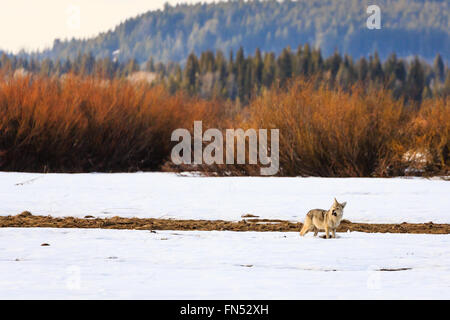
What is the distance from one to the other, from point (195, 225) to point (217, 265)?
263 centimetres

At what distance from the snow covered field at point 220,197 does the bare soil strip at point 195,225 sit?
15.6 inches

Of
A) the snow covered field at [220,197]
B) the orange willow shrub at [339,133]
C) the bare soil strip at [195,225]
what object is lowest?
the bare soil strip at [195,225]

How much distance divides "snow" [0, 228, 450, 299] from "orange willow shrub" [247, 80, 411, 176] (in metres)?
6.05


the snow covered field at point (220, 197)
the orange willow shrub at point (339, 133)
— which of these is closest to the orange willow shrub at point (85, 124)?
the snow covered field at point (220, 197)

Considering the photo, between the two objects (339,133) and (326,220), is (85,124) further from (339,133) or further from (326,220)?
(326,220)

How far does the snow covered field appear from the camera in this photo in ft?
30.4

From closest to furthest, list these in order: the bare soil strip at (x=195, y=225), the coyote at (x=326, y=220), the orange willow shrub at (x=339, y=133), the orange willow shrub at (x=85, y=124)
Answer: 1. the coyote at (x=326, y=220)
2. the bare soil strip at (x=195, y=225)
3. the orange willow shrub at (x=339, y=133)
4. the orange willow shrub at (x=85, y=124)

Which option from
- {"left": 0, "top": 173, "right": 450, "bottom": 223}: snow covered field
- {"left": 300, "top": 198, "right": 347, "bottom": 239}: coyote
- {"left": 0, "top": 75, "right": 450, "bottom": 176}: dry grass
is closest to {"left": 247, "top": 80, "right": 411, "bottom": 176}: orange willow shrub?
{"left": 0, "top": 75, "right": 450, "bottom": 176}: dry grass

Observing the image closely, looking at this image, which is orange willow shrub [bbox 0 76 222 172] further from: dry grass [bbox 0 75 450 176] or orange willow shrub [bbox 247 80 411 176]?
orange willow shrub [bbox 247 80 411 176]

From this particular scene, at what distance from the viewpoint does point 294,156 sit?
13703 mm

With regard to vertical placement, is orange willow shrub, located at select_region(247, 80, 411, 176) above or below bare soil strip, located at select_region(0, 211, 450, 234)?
above

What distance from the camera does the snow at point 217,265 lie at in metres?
4.62

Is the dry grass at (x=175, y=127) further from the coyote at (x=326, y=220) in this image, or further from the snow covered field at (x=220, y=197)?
the coyote at (x=326, y=220)
